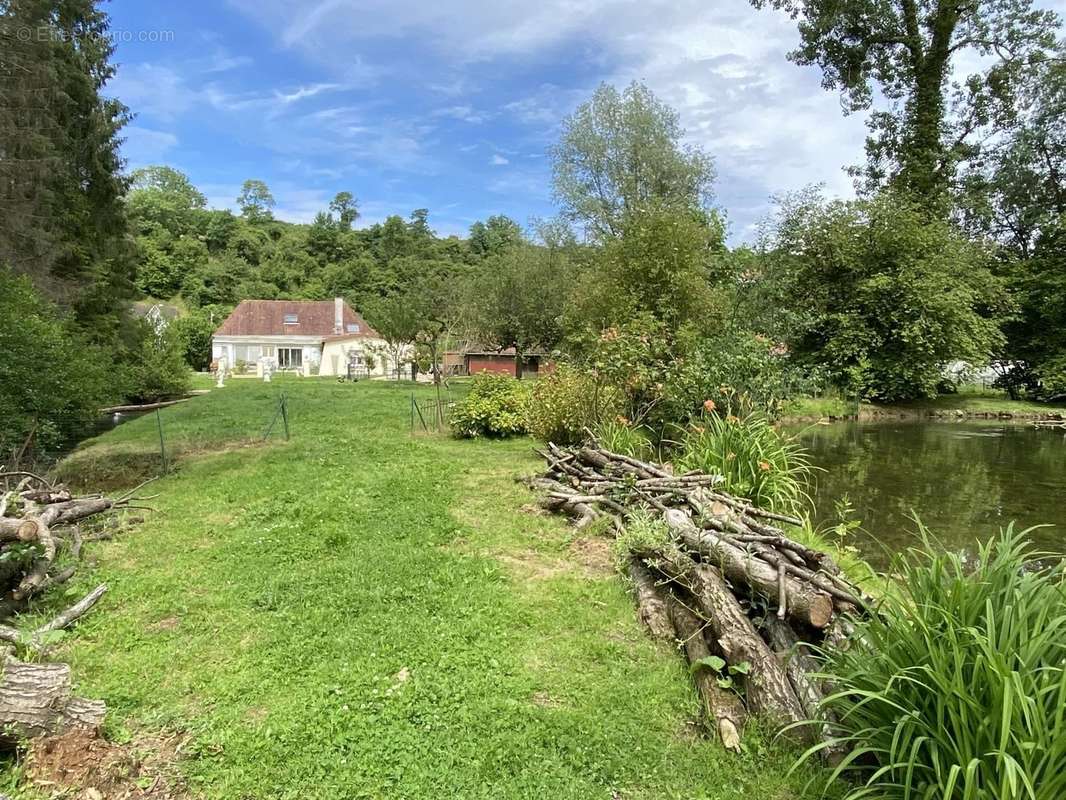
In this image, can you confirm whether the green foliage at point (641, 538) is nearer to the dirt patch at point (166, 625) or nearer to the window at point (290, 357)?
the dirt patch at point (166, 625)

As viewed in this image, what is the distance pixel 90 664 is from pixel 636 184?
22.2 metres

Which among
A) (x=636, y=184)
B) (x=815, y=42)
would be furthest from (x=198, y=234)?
(x=815, y=42)

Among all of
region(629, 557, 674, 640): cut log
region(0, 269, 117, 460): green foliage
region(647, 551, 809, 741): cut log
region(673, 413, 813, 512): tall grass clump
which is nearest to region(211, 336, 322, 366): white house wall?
region(0, 269, 117, 460): green foliage

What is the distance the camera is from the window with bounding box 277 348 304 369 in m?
41.8

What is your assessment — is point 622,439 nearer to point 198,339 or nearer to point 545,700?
point 545,700

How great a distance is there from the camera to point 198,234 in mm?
65812

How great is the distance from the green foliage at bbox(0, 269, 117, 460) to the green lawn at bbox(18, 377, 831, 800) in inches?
94.5

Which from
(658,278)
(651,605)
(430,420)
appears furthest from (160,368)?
Answer: (651,605)

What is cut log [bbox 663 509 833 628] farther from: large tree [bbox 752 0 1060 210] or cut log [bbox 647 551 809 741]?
large tree [bbox 752 0 1060 210]

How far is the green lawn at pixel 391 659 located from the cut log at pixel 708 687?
89mm

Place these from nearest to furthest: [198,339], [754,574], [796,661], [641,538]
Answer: [796,661] → [754,574] → [641,538] → [198,339]

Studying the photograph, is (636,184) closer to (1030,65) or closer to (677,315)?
(677,315)

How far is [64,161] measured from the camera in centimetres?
1295

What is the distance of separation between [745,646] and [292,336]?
1712 inches
